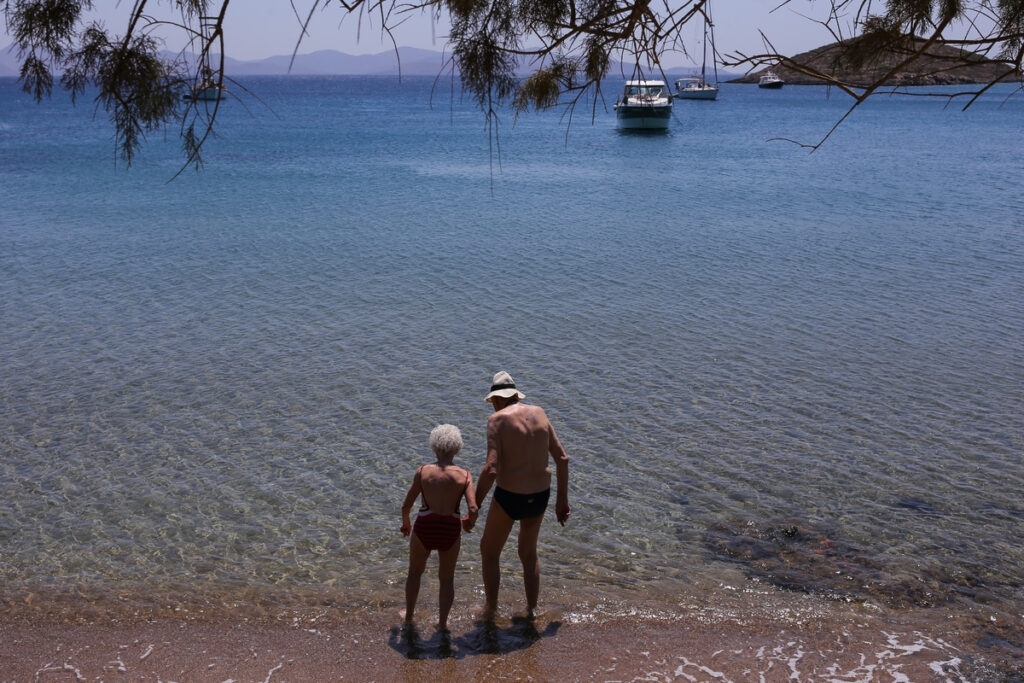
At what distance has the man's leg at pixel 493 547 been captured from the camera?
18.0ft

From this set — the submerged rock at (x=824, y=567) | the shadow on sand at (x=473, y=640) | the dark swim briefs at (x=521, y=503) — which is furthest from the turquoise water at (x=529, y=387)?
the dark swim briefs at (x=521, y=503)

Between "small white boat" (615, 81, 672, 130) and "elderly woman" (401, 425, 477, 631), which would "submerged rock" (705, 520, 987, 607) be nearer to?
"elderly woman" (401, 425, 477, 631)

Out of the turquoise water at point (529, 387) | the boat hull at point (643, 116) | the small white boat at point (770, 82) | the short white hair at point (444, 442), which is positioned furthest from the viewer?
the small white boat at point (770, 82)

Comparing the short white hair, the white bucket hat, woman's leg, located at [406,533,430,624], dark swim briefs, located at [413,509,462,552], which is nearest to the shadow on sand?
woman's leg, located at [406,533,430,624]

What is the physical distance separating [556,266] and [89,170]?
2311 centimetres

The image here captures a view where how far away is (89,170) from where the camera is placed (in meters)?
33.7

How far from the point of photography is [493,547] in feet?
18.2

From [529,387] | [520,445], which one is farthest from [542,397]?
[520,445]

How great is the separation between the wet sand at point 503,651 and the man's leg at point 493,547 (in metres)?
0.15

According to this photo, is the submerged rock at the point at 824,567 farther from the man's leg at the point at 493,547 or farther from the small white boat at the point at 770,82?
Answer: the small white boat at the point at 770,82

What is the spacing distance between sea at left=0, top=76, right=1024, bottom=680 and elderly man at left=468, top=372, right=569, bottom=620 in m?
0.78

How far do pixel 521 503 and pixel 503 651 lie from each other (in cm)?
89

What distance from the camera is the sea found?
6441 mm

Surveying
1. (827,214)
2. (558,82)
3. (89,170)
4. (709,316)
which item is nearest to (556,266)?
(709,316)
